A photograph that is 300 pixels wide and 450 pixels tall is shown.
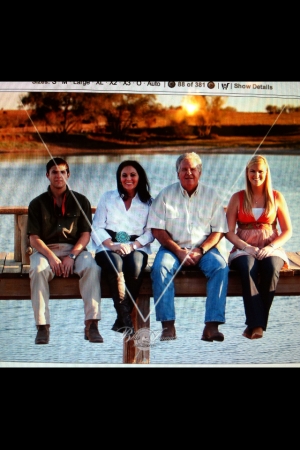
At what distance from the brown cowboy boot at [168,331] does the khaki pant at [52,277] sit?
1.00 ft

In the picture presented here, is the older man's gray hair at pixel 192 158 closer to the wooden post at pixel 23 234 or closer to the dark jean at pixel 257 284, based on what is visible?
the dark jean at pixel 257 284

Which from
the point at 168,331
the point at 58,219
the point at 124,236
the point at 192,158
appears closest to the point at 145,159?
the point at 192,158

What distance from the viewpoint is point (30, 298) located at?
17.5ft

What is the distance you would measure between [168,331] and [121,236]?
1.60ft

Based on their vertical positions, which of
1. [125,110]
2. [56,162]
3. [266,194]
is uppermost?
[125,110]

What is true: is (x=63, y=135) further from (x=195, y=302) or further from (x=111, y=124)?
(x=195, y=302)

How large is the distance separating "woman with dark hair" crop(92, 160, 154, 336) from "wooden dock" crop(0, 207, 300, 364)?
6cm

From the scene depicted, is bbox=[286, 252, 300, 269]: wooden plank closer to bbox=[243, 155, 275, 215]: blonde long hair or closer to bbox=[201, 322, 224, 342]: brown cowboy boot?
bbox=[243, 155, 275, 215]: blonde long hair

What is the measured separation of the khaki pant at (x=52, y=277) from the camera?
5.25m

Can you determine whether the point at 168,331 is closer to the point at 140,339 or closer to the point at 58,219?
the point at 140,339

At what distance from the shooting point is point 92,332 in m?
5.26

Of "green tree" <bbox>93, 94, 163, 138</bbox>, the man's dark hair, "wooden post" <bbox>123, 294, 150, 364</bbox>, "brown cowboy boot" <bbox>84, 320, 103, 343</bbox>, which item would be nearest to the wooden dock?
"wooden post" <bbox>123, 294, 150, 364</bbox>

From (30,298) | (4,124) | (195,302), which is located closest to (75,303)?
(30,298)

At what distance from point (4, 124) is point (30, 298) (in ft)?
2.67
